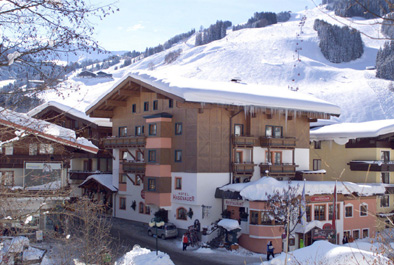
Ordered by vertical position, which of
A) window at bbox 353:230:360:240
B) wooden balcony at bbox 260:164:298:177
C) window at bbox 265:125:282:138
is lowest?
window at bbox 353:230:360:240

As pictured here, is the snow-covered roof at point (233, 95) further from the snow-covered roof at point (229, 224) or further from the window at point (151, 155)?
the snow-covered roof at point (229, 224)

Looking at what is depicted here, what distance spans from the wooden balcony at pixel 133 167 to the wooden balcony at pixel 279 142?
9.47 m

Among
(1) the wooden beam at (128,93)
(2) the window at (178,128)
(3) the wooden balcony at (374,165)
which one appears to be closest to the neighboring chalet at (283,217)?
(2) the window at (178,128)

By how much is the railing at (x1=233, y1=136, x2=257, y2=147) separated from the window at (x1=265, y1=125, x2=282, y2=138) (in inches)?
99.6

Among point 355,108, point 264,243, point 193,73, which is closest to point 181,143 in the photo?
A: point 264,243

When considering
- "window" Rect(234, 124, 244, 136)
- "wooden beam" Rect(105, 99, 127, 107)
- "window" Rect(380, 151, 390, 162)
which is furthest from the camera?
"window" Rect(380, 151, 390, 162)

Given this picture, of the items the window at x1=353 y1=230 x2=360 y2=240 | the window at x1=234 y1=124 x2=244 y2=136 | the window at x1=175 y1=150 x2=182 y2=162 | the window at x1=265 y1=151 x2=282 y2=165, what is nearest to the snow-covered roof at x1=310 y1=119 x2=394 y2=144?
the window at x1=265 y1=151 x2=282 y2=165

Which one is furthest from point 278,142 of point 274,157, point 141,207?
point 141,207

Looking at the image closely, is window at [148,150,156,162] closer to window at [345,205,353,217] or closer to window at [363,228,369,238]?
window at [345,205,353,217]

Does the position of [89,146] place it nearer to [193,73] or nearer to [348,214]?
[348,214]

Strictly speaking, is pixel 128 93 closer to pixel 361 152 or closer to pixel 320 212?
pixel 320 212

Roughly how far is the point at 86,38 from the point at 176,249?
24.1 metres

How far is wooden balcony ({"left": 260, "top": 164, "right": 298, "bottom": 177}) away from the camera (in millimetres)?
34750

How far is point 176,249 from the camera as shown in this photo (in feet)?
96.0
